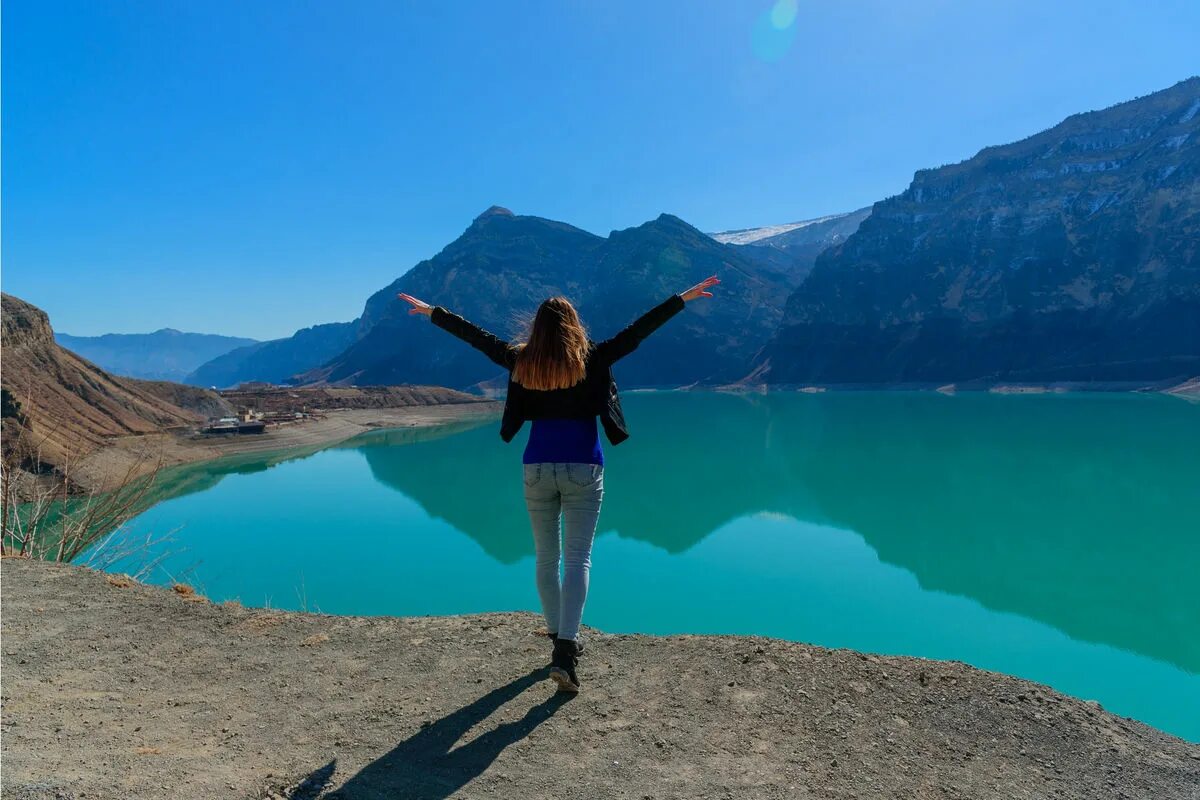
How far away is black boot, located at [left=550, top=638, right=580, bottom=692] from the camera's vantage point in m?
3.39

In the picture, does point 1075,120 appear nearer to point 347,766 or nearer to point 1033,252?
point 1033,252

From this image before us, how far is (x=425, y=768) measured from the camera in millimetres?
2766

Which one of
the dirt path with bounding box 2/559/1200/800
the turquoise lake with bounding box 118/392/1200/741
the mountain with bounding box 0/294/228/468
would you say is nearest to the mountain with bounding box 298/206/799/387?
the mountain with bounding box 0/294/228/468

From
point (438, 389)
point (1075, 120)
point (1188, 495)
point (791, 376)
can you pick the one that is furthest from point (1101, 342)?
point (438, 389)

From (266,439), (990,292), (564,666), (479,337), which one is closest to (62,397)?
(266,439)

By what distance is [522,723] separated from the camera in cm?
315

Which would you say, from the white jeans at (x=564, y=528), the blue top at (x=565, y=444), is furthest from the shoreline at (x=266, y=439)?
the blue top at (x=565, y=444)

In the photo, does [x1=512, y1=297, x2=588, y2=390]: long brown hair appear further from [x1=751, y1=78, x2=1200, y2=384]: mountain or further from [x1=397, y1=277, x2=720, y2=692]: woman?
[x1=751, y1=78, x2=1200, y2=384]: mountain

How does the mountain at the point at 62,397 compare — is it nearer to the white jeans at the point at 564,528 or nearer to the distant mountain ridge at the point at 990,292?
the white jeans at the point at 564,528

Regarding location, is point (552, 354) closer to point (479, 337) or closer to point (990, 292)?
point (479, 337)

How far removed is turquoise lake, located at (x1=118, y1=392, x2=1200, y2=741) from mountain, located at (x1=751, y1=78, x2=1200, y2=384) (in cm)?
6018

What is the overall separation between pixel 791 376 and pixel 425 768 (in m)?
124

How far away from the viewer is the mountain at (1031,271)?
306 feet

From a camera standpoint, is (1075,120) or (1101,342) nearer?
(1101,342)
